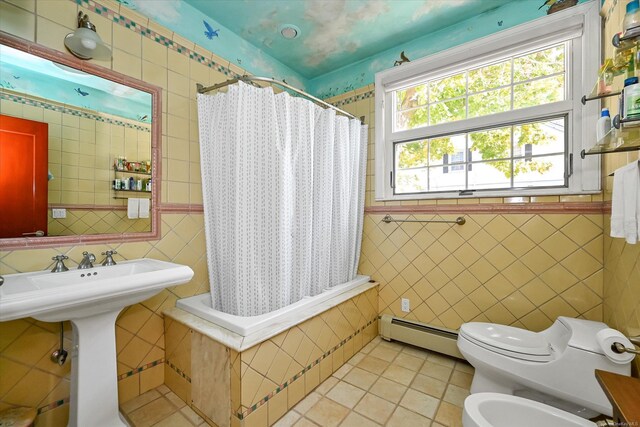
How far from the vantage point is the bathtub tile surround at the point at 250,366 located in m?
1.25

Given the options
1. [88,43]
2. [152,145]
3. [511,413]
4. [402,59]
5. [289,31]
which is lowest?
[511,413]

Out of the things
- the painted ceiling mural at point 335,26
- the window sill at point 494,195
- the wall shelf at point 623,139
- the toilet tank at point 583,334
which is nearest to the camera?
the wall shelf at point 623,139

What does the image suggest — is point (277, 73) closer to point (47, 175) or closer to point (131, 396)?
point (47, 175)

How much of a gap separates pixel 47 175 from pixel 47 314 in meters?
0.73

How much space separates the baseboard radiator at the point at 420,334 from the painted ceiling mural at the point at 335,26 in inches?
85.2

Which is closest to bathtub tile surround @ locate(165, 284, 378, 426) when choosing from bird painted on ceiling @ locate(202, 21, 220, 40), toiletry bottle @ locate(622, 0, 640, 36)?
toiletry bottle @ locate(622, 0, 640, 36)

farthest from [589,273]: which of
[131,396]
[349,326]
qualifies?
[131,396]

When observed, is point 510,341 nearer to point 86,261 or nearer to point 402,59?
point 402,59

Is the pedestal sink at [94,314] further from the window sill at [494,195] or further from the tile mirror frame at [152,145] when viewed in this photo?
the window sill at [494,195]

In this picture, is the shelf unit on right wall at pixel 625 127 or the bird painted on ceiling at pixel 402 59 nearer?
the shelf unit on right wall at pixel 625 127

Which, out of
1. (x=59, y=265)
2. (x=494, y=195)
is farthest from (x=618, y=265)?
(x=59, y=265)

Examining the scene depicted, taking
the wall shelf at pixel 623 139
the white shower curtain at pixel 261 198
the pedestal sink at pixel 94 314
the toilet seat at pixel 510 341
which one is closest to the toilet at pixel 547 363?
the toilet seat at pixel 510 341

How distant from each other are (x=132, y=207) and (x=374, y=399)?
1.83 m

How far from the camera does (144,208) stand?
161 cm
